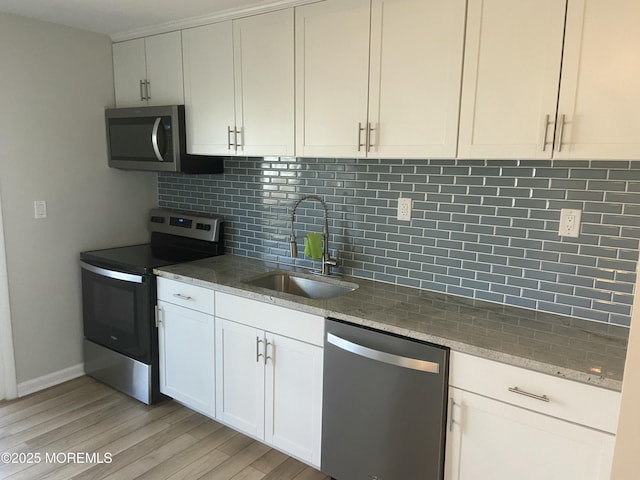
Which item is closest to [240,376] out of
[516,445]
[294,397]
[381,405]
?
[294,397]

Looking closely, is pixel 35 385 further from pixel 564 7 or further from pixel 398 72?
pixel 564 7

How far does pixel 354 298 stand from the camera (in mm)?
2242

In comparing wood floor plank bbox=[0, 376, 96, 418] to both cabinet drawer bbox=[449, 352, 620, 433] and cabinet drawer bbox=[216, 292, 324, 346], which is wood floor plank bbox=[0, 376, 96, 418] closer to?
cabinet drawer bbox=[216, 292, 324, 346]

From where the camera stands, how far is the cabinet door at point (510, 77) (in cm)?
169

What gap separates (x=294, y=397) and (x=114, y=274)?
142cm

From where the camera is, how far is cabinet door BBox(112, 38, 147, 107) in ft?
10.1

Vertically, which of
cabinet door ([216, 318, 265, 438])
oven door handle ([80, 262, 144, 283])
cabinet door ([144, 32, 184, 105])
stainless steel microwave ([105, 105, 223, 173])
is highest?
cabinet door ([144, 32, 184, 105])

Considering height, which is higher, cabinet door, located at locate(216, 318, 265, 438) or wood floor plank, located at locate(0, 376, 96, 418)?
cabinet door, located at locate(216, 318, 265, 438)

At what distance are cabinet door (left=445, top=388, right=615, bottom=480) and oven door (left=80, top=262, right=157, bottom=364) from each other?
72.0 inches

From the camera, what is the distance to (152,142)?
293cm

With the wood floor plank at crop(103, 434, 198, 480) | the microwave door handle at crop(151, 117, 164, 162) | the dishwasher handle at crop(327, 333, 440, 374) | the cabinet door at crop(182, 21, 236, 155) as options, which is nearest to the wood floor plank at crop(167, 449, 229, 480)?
the wood floor plank at crop(103, 434, 198, 480)

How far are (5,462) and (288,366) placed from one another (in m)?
1.50

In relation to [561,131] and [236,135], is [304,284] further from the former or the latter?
[561,131]

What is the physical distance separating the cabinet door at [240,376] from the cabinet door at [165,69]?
4.66ft
